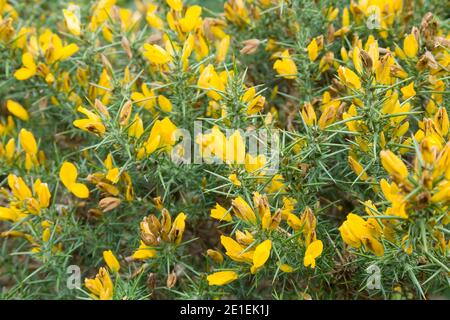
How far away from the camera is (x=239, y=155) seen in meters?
1.53

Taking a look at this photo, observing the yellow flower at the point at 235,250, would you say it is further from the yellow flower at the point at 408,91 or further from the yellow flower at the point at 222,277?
the yellow flower at the point at 408,91

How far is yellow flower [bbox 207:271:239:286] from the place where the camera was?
5.32ft

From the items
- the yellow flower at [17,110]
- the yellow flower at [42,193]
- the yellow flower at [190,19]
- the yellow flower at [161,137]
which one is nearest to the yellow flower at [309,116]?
the yellow flower at [161,137]

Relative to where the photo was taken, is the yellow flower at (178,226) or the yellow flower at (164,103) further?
the yellow flower at (164,103)

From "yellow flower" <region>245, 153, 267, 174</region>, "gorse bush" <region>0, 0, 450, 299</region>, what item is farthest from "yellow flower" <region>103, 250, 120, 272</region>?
"yellow flower" <region>245, 153, 267, 174</region>

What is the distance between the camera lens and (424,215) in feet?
4.27

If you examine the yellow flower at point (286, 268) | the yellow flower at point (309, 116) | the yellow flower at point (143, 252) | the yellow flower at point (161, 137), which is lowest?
the yellow flower at point (286, 268)

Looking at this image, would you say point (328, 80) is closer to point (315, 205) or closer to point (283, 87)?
point (283, 87)

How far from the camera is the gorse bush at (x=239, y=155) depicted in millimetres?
1508

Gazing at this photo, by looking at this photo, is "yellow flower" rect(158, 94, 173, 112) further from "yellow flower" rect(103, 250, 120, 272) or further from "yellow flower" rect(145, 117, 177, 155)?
"yellow flower" rect(103, 250, 120, 272)

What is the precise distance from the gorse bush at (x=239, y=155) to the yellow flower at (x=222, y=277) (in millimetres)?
12

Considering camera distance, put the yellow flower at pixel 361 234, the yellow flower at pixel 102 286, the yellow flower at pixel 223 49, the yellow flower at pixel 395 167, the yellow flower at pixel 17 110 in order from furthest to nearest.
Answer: the yellow flower at pixel 17 110
the yellow flower at pixel 223 49
the yellow flower at pixel 102 286
the yellow flower at pixel 361 234
the yellow flower at pixel 395 167

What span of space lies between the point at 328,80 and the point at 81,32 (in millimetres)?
823
